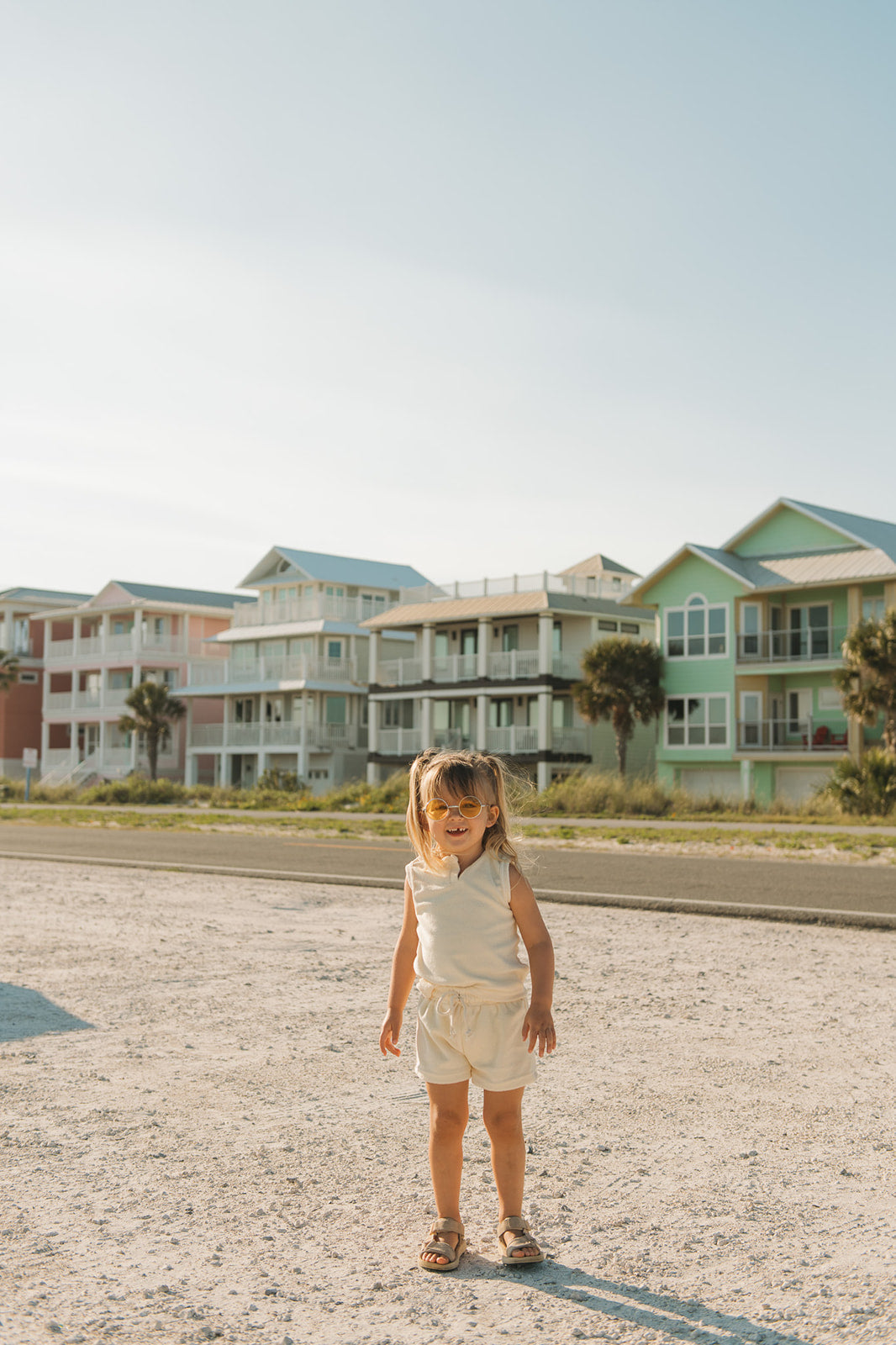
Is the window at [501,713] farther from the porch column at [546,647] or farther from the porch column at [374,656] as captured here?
the porch column at [374,656]

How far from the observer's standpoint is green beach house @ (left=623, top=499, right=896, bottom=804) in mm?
42250

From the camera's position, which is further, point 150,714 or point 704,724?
point 150,714

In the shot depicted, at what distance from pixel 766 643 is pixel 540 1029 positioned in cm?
4158

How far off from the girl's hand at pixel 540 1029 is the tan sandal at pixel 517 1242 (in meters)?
0.48

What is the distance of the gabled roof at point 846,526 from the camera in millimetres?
42281

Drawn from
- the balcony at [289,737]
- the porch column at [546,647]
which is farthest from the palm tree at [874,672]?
the balcony at [289,737]

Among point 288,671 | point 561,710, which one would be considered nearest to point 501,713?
point 561,710

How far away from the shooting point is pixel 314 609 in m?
59.9

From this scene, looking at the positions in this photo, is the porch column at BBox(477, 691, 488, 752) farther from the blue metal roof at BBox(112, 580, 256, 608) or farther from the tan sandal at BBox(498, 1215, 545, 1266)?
the tan sandal at BBox(498, 1215, 545, 1266)

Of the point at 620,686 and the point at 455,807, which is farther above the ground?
the point at 620,686

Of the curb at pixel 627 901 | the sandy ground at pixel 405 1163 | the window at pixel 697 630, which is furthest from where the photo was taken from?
the window at pixel 697 630

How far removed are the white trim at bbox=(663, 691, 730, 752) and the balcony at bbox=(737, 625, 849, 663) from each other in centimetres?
143

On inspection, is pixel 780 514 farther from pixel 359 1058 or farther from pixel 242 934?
pixel 359 1058

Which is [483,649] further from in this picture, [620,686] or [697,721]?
[697,721]
